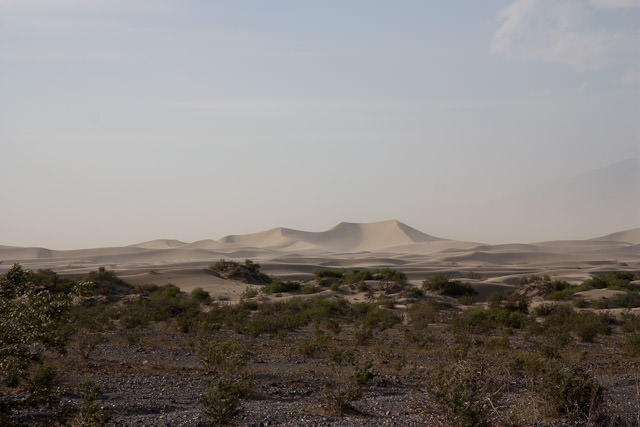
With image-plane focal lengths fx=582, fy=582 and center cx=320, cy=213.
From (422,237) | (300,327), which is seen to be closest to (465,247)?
(422,237)

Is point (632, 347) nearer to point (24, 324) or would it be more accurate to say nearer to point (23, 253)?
point (24, 324)

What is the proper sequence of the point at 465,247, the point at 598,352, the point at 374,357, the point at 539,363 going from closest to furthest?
1. the point at 539,363
2. the point at 374,357
3. the point at 598,352
4. the point at 465,247

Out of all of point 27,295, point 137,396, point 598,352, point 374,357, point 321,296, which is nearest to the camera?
point 27,295

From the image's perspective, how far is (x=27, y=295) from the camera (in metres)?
5.68

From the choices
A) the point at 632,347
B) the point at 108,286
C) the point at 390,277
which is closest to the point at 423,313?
the point at 632,347

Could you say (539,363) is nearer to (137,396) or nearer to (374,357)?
(374,357)

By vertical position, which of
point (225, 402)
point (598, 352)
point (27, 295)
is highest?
point (27, 295)

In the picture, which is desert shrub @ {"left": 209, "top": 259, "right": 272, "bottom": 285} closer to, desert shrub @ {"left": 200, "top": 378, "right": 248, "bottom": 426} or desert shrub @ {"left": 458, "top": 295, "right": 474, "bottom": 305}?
desert shrub @ {"left": 458, "top": 295, "right": 474, "bottom": 305}

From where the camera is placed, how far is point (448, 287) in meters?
34.7

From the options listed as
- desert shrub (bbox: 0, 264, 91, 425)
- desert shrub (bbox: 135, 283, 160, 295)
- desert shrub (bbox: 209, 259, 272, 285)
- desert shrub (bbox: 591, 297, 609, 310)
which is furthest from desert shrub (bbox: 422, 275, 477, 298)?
desert shrub (bbox: 0, 264, 91, 425)

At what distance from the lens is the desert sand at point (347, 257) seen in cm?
4759

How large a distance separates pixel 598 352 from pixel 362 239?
6425 inches

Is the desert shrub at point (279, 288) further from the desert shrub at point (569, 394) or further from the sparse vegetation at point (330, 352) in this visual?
the desert shrub at point (569, 394)

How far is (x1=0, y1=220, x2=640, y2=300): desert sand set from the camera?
47.6 m
